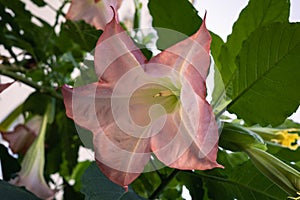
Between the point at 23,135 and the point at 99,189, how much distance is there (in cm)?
31

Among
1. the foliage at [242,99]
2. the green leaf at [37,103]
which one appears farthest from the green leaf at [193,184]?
the green leaf at [37,103]

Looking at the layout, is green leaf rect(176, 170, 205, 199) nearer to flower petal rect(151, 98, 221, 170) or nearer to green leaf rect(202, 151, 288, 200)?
green leaf rect(202, 151, 288, 200)

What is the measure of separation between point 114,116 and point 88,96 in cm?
2

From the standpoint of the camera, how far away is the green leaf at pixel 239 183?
1.14 ft

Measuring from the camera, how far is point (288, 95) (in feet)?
1.03

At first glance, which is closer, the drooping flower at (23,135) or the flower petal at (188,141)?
the flower petal at (188,141)

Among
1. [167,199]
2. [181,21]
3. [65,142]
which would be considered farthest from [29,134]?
[181,21]

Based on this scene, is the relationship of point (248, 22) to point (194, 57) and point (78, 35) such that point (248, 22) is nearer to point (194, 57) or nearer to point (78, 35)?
point (194, 57)

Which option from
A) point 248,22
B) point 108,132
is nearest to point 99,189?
point 108,132

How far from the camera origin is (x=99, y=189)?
0.32 metres

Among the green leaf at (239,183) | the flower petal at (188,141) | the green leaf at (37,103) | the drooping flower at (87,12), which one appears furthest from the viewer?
the green leaf at (37,103)

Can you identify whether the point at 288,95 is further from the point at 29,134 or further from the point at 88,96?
the point at 29,134

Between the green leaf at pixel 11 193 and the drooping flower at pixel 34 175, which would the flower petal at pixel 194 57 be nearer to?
the green leaf at pixel 11 193

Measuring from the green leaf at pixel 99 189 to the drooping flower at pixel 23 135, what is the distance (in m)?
0.29
